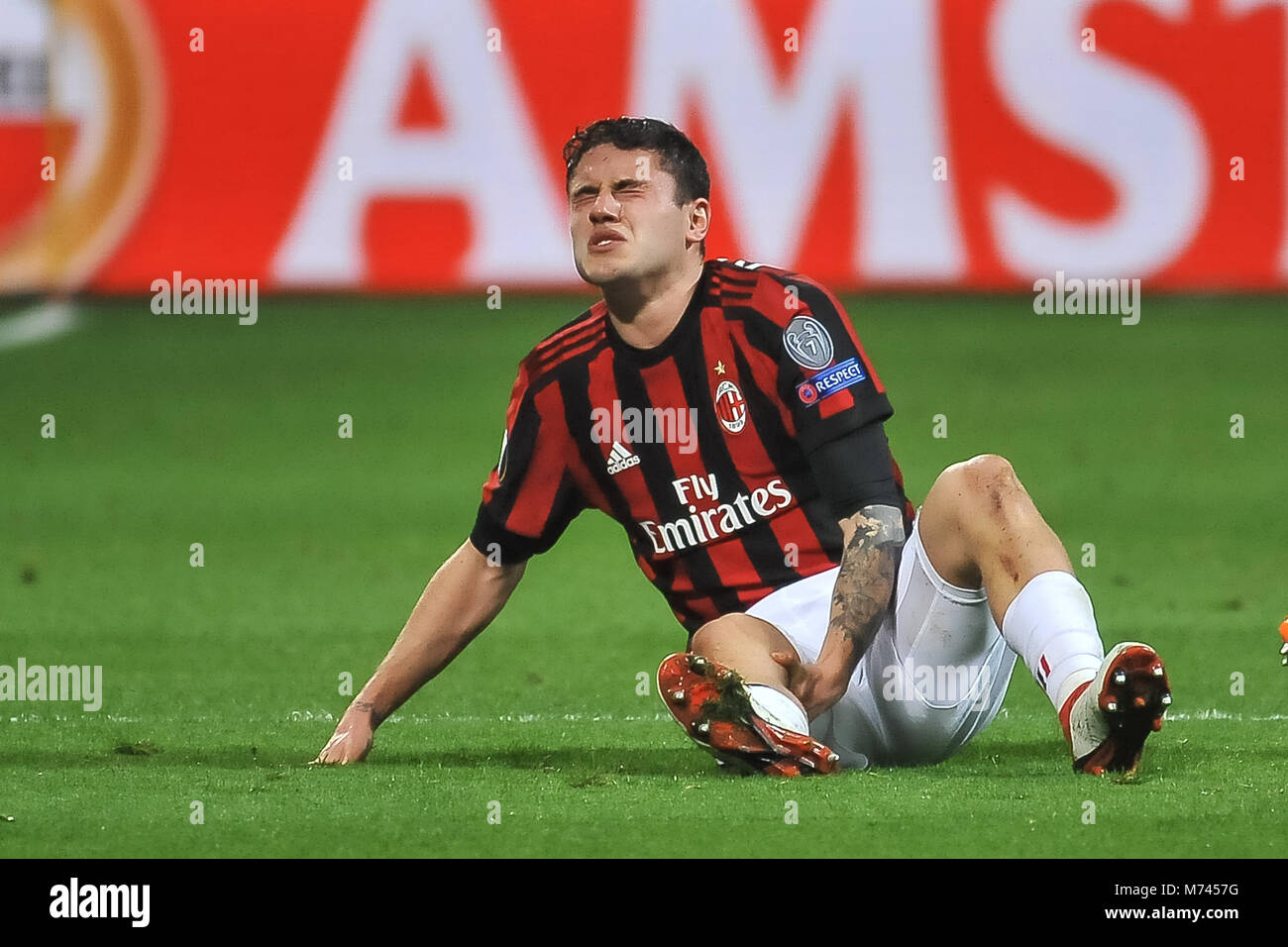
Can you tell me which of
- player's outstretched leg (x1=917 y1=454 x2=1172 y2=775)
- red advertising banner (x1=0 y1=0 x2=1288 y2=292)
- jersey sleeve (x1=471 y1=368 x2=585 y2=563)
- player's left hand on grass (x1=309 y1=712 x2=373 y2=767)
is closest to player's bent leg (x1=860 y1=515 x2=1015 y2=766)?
player's outstretched leg (x1=917 y1=454 x2=1172 y2=775)

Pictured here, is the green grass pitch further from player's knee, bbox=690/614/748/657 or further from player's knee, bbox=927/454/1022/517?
player's knee, bbox=927/454/1022/517

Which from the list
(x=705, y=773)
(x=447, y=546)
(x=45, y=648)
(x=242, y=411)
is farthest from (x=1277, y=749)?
(x=242, y=411)

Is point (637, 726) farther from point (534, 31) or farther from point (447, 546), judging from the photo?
point (534, 31)

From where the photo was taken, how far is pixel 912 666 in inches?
206

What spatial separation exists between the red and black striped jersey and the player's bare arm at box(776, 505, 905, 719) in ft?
0.58

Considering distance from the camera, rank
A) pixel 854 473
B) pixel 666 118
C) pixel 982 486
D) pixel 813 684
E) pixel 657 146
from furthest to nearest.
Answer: pixel 666 118
pixel 657 146
pixel 854 473
pixel 813 684
pixel 982 486

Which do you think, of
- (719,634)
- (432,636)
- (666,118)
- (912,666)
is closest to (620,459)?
(719,634)

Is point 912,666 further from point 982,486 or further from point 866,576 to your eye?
point 982,486

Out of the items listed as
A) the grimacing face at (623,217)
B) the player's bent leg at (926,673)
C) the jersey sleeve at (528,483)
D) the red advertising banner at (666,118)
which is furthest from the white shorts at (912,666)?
the red advertising banner at (666,118)

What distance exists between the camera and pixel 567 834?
4574 mm

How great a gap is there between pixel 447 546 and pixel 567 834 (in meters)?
5.60

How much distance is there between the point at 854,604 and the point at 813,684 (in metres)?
0.20

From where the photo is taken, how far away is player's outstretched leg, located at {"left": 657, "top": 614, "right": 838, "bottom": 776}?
483 centimetres

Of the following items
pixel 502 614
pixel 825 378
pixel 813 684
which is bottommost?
pixel 813 684
